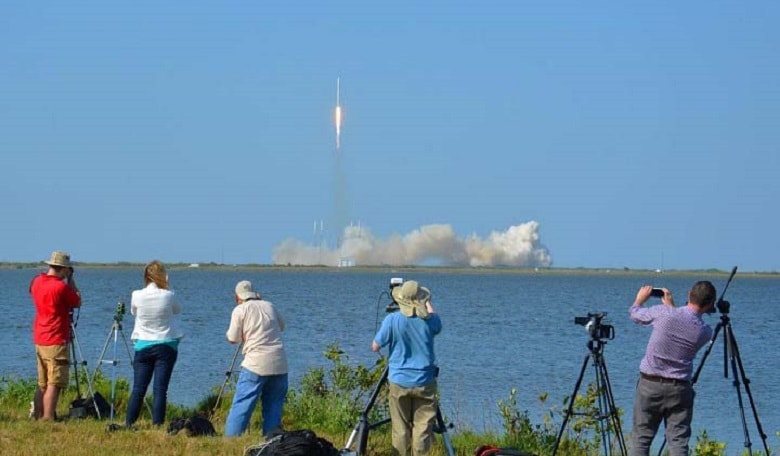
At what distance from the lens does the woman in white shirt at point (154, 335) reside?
10266 mm

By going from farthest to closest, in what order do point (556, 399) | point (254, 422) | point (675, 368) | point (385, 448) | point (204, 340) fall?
1. point (204, 340)
2. point (556, 399)
3. point (254, 422)
4. point (385, 448)
5. point (675, 368)

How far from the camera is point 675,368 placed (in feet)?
28.1

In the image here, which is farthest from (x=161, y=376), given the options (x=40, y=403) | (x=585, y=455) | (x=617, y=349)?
(x=617, y=349)

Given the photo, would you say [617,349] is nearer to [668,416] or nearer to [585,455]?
[585,455]

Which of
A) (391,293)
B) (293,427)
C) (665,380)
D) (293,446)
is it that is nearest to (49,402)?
(293,427)

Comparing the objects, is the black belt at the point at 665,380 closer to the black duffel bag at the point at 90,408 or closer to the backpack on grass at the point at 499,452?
the backpack on grass at the point at 499,452

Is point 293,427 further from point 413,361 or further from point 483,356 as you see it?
point 483,356

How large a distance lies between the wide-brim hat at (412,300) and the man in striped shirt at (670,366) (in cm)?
164

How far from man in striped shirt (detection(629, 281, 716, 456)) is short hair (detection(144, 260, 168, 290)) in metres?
4.25

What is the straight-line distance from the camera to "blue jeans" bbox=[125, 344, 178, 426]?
1042cm

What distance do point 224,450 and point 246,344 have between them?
1.09 metres

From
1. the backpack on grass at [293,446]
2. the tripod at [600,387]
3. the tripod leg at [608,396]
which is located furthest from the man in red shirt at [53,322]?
the tripod leg at [608,396]

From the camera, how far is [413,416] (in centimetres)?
916

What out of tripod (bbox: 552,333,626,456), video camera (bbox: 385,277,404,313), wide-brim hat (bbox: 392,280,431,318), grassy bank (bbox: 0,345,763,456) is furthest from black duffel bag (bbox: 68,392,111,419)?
tripod (bbox: 552,333,626,456)
